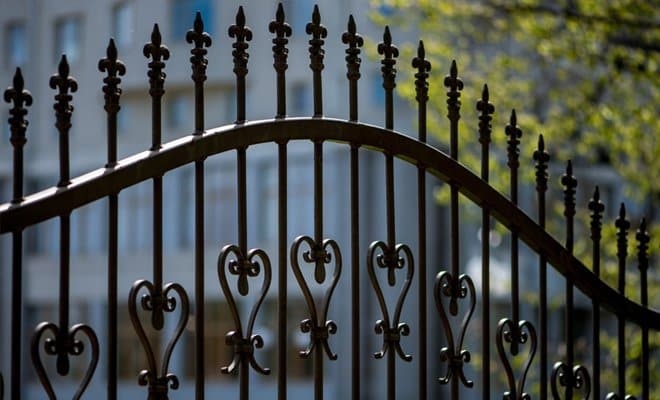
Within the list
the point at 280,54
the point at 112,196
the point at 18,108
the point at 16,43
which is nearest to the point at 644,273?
the point at 280,54

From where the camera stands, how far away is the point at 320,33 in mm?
3355

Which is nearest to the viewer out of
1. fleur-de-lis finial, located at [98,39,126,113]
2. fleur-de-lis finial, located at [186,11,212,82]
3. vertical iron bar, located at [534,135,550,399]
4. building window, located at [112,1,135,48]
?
fleur-de-lis finial, located at [98,39,126,113]

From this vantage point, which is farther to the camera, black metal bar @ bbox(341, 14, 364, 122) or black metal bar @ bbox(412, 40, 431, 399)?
black metal bar @ bbox(412, 40, 431, 399)

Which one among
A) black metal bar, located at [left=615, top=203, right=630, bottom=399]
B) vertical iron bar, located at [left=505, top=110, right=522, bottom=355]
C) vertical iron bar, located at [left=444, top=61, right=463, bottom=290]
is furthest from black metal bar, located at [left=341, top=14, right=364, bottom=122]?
black metal bar, located at [left=615, top=203, right=630, bottom=399]

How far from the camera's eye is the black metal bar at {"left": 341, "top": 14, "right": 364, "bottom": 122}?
3406mm

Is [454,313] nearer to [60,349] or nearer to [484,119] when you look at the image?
[484,119]

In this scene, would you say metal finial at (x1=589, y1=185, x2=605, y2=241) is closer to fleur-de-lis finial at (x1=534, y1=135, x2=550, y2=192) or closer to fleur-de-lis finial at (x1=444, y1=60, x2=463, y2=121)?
fleur-de-lis finial at (x1=534, y1=135, x2=550, y2=192)

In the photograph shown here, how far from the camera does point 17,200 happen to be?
2596 millimetres

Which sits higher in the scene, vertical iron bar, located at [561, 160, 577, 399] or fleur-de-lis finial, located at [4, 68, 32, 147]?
fleur-de-lis finial, located at [4, 68, 32, 147]

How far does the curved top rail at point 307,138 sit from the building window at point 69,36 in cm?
3700

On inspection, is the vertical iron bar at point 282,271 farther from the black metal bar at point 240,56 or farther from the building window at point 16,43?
the building window at point 16,43

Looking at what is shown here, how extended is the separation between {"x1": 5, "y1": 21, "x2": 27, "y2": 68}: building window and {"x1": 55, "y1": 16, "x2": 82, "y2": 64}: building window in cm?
132

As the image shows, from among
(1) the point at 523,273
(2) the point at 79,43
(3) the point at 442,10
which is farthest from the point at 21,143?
(2) the point at 79,43

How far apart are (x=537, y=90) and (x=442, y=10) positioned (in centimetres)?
333
